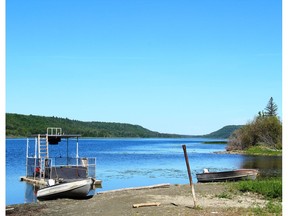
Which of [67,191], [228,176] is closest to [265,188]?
[67,191]

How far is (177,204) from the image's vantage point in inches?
610

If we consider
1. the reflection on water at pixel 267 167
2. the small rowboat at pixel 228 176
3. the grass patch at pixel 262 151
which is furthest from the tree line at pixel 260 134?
the small rowboat at pixel 228 176

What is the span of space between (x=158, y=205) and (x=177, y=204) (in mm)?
738

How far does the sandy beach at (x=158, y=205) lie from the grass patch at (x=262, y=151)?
171 ft

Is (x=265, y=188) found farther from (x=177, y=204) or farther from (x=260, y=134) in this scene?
(x=260, y=134)

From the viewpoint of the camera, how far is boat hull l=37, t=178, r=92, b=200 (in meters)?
19.7

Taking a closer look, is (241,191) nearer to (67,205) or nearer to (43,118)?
(67,205)

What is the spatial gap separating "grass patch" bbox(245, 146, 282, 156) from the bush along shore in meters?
51.6

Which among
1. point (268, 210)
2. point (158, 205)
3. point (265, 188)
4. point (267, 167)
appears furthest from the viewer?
point (267, 167)

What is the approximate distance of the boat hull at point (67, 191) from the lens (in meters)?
19.7

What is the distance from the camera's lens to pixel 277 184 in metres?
17.9

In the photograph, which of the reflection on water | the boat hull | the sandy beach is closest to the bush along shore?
the sandy beach

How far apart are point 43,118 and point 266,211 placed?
180 meters
